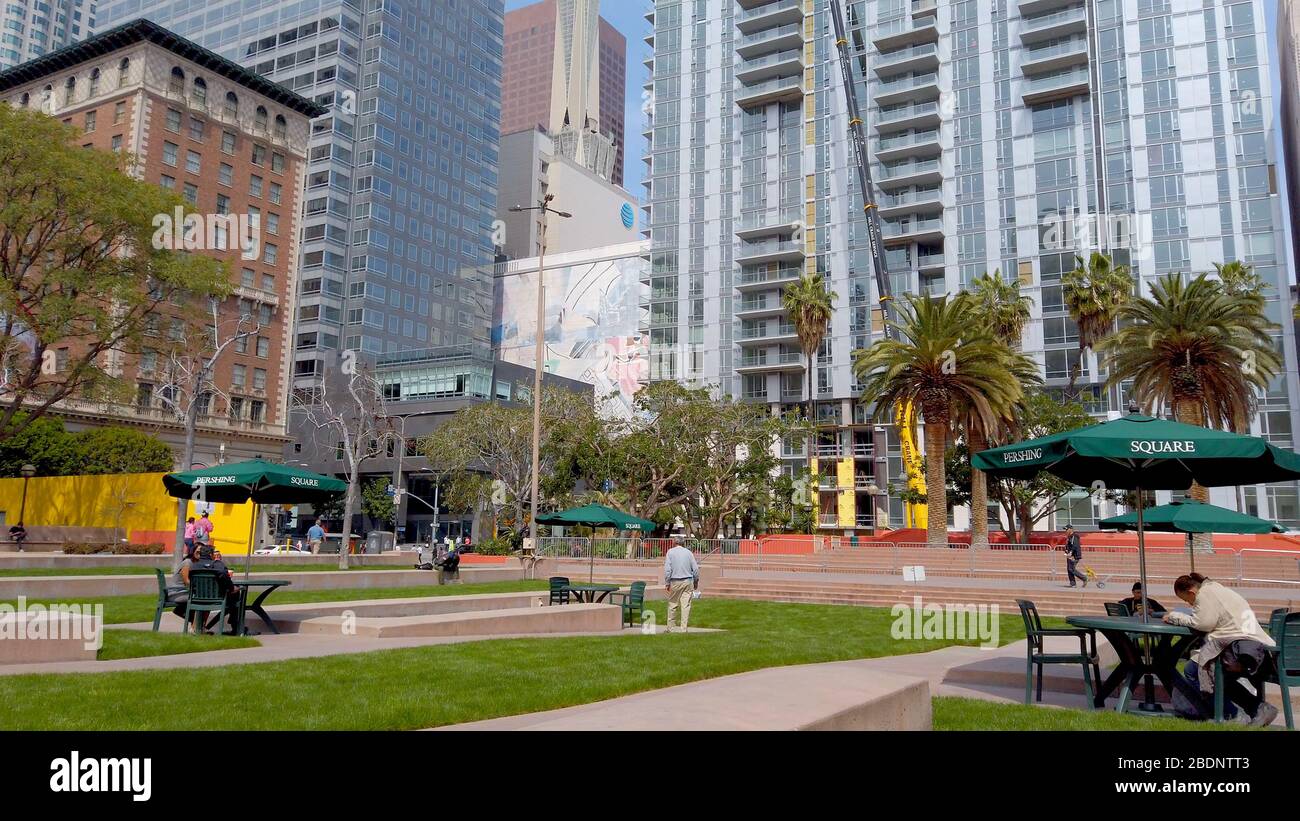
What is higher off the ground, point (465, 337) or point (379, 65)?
point (379, 65)

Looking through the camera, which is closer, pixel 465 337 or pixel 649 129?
pixel 649 129

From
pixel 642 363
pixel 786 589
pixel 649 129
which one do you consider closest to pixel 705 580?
pixel 786 589

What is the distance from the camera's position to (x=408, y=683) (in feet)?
30.0

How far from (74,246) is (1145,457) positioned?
3279 centimetres

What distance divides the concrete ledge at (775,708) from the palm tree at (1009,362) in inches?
1333

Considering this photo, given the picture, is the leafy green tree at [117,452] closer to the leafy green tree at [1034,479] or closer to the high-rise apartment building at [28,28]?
the leafy green tree at [1034,479]

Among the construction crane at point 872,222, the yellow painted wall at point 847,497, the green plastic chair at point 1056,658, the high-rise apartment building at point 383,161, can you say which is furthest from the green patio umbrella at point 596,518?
the high-rise apartment building at point 383,161

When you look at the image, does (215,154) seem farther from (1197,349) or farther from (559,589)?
(1197,349)

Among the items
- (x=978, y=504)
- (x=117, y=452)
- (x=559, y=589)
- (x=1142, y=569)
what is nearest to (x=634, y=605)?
(x=559, y=589)

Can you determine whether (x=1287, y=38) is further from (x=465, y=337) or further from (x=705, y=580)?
(x=465, y=337)

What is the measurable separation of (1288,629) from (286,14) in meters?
128

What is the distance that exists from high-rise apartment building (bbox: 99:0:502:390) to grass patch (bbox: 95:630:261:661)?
93.2m

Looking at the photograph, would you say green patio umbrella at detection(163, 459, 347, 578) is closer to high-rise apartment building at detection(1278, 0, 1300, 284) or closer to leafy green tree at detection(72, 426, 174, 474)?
leafy green tree at detection(72, 426, 174, 474)

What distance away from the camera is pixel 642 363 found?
115 metres
